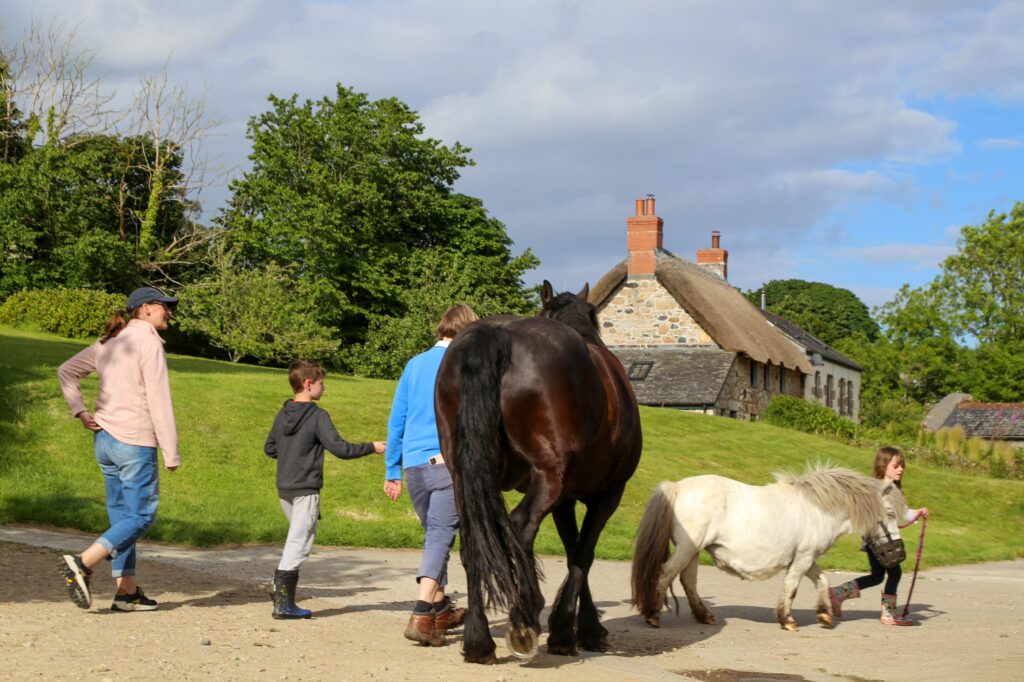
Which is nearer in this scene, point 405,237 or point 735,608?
point 735,608

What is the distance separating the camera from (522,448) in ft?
22.8

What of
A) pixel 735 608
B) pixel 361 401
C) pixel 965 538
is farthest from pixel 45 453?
pixel 965 538

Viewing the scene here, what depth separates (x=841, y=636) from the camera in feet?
30.5

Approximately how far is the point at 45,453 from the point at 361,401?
8.35 m

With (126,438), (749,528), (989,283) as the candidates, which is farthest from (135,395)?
(989,283)

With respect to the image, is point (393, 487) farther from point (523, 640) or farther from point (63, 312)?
point (63, 312)

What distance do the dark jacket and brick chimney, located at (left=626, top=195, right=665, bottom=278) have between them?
1569 inches

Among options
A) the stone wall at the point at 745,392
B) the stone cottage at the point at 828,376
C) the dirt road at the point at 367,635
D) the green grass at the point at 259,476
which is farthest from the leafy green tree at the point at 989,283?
the dirt road at the point at 367,635

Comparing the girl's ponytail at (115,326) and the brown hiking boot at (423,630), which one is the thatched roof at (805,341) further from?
the brown hiking boot at (423,630)

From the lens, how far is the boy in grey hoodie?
325 inches

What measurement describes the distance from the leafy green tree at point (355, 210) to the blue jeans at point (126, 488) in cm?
3679

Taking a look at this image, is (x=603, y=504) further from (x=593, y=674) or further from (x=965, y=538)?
(x=965, y=538)

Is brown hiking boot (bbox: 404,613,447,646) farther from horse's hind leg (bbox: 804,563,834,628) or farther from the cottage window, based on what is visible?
the cottage window

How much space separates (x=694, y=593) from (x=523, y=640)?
3.18 meters
